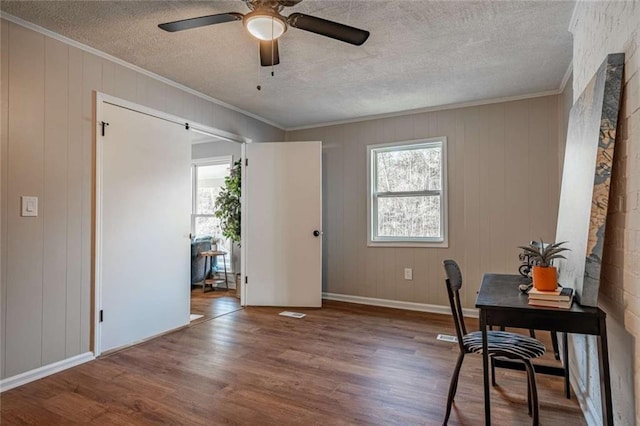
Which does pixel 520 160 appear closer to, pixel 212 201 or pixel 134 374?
pixel 134 374

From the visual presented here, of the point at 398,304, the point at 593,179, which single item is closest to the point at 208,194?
the point at 398,304

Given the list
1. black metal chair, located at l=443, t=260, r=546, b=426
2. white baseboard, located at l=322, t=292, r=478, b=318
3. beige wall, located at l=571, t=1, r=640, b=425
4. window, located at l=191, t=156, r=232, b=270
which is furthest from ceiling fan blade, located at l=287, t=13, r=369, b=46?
window, located at l=191, t=156, r=232, b=270

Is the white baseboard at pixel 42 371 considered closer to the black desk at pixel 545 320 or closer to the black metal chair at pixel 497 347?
the black metal chair at pixel 497 347

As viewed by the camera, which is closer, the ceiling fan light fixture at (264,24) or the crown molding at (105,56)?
the ceiling fan light fixture at (264,24)

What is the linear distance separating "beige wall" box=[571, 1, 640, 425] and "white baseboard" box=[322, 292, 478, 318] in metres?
2.17

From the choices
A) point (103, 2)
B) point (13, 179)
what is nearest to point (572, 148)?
point (103, 2)

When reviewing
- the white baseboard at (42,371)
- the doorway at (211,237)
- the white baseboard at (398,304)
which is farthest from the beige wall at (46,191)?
the white baseboard at (398,304)

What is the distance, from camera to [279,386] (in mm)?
2252

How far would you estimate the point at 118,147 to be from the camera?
2889 millimetres

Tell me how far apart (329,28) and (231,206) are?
3.40m

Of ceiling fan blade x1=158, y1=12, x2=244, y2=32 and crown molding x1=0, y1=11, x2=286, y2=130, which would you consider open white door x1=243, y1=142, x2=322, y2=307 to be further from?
ceiling fan blade x1=158, y1=12, x2=244, y2=32

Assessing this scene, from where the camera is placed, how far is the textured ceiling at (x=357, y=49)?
7.13 feet

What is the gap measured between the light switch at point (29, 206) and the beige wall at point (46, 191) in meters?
0.03

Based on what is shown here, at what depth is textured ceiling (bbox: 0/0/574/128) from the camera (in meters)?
2.17
